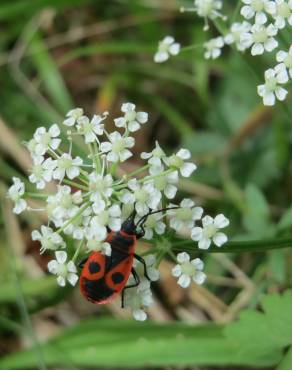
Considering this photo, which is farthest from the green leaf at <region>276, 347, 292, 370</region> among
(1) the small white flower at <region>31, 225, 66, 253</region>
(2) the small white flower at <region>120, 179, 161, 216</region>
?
(1) the small white flower at <region>31, 225, 66, 253</region>

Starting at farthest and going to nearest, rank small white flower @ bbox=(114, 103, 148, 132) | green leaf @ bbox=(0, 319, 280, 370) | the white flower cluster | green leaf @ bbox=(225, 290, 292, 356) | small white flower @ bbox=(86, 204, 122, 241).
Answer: green leaf @ bbox=(0, 319, 280, 370) → green leaf @ bbox=(225, 290, 292, 356) → the white flower cluster → small white flower @ bbox=(114, 103, 148, 132) → small white flower @ bbox=(86, 204, 122, 241)

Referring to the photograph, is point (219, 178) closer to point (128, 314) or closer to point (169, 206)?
point (128, 314)

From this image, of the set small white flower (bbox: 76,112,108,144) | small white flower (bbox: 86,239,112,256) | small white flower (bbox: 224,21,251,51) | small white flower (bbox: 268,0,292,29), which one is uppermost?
small white flower (bbox: 224,21,251,51)

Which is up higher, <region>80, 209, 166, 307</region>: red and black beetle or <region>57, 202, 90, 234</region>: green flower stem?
<region>57, 202, 90, 234</region>: green flower stem

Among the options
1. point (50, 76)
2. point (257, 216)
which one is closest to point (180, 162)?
point (257, 216)

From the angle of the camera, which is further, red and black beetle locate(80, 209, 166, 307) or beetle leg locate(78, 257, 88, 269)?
beetle leg locate(78, 257, 88, 269)

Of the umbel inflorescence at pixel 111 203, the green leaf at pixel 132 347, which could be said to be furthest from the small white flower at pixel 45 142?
the green leaf at pixel 132 347

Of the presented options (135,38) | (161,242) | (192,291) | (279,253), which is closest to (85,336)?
(192,291)

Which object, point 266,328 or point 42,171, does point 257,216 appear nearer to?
point 266,328

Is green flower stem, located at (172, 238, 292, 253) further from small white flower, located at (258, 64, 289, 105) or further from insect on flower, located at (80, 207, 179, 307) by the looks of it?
small white flower, located at (258, 64, 289, 105)
